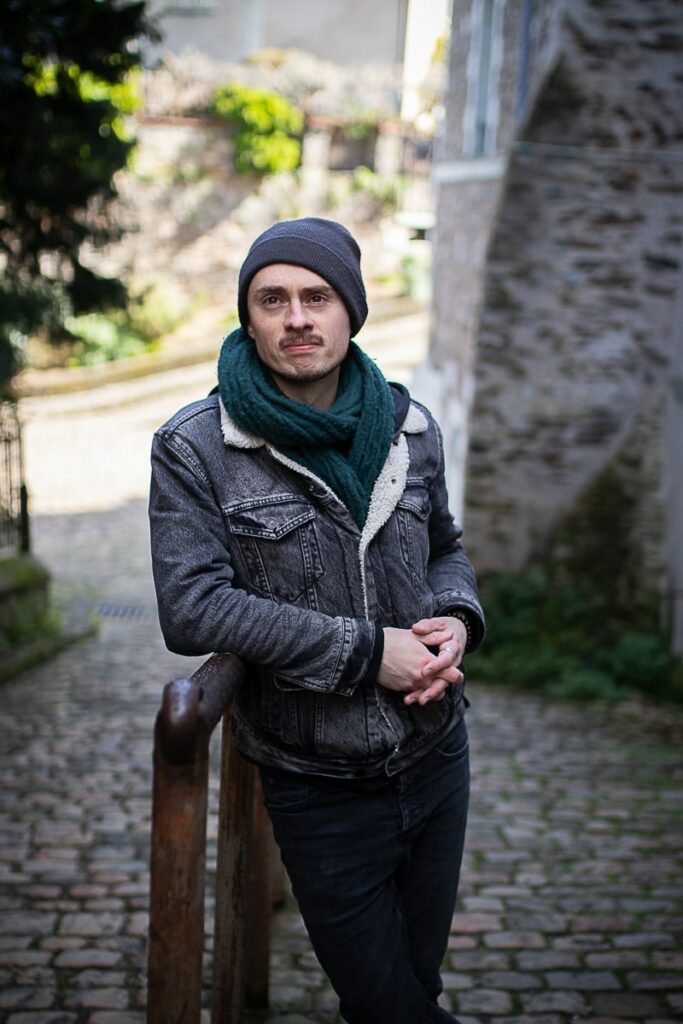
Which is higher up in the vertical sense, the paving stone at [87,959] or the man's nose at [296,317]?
the man's nose at [296,317]

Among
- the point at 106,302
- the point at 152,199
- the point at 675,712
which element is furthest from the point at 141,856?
the point at 152,199

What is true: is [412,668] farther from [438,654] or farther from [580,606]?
[580,606]

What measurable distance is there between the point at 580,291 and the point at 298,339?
604 cm

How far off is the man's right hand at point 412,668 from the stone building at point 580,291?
5.73 meters

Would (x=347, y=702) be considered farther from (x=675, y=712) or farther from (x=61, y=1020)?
(x=675, y=712)

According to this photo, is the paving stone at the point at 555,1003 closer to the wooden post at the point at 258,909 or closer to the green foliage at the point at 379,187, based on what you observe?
the wooden post at the point at 258,909

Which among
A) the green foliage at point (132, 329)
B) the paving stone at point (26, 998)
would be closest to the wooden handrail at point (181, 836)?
the paving stone at point (26, 998)

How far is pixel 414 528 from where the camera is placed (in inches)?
90.9

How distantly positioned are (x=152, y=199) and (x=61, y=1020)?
21008 mm

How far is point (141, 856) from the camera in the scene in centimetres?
429

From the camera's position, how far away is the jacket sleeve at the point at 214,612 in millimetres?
2061

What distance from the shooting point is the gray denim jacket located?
2.08 meters

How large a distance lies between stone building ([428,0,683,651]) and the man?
567cm

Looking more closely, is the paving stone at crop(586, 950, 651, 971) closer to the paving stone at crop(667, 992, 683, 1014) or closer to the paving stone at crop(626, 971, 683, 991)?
the paving stone at crop(626, 971, 683, 991)
